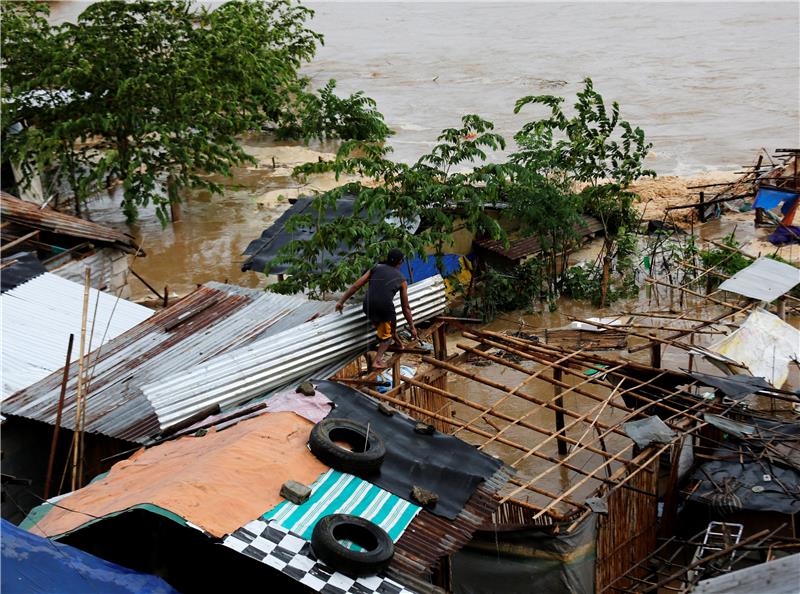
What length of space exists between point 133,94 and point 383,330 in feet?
41.2

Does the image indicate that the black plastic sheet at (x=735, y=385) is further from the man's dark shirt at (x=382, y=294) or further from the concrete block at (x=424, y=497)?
the concrete block at (x=424, y=497)

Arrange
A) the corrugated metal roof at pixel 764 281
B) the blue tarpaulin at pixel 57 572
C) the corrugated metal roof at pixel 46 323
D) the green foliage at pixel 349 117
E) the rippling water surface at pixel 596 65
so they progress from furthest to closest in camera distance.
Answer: the rippling water surface at pixel 596 65 < the green foliage at pixel 349 117 < the corrugated metal roof at pixel 764 281 < the corrugated metal roof at pixel 46 323 < the blue tarpaulin at pixel 57 572

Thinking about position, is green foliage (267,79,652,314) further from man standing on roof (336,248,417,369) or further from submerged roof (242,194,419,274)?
man standing on roof (336,248,417,369)

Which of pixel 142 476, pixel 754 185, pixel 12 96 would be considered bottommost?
pixel 754 185

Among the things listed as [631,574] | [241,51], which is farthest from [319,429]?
[241,51]

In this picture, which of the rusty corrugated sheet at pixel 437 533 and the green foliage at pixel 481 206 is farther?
the green foliage at pixel 481 206

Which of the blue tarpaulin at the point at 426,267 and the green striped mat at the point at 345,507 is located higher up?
the green striped mat at the point at 345,507

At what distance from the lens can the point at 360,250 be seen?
14.9 m

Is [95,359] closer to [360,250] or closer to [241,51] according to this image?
[360,250]

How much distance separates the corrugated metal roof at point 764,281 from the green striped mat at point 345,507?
695 cm

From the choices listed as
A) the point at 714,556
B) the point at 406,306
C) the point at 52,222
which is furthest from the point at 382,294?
the point at 52,222

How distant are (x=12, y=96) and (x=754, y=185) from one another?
1639 centimetres

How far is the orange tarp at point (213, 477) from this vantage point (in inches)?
238

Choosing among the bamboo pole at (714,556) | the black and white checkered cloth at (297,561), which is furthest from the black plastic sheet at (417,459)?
the bamboo pole at (714,556)
